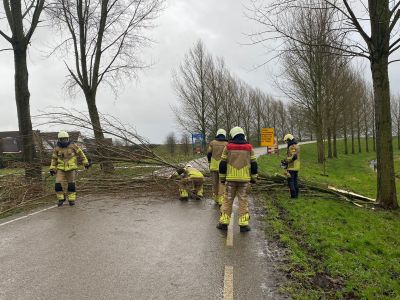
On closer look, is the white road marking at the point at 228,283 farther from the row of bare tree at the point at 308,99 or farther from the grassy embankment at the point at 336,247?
the row of bare tree at the point at 308,99

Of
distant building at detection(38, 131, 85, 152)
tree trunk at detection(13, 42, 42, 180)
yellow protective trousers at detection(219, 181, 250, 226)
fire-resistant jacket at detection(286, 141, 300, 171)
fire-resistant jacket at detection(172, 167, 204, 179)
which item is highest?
tree trunk at detection(13, 42, 42, 180)

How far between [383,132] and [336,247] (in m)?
5.50

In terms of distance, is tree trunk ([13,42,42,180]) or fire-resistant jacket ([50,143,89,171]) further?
tree trunk ([13,42,42,180])

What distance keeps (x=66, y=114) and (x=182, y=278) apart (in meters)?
8.87

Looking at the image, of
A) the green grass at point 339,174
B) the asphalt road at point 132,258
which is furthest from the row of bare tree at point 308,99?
the asphalt road at point 132,258

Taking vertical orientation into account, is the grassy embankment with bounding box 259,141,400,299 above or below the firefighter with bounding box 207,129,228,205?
below

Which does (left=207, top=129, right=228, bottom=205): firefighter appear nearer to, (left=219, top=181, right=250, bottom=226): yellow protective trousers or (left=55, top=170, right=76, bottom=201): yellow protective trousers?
(left=219, top=181, right=250, bottom=226): yellow protective trousers

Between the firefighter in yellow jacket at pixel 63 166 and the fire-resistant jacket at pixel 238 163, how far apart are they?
4.79 meters

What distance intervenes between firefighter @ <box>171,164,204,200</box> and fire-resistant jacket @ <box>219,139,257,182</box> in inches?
140

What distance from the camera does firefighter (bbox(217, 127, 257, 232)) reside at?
8.13 meters

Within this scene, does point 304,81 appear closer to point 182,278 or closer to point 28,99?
point 28,99

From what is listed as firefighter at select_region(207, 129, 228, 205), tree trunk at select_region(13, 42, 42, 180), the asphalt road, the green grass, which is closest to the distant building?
tree trunk at select_region(13, 42, 42, 180)

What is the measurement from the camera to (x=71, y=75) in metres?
19.8

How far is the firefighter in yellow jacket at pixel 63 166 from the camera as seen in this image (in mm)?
10992
